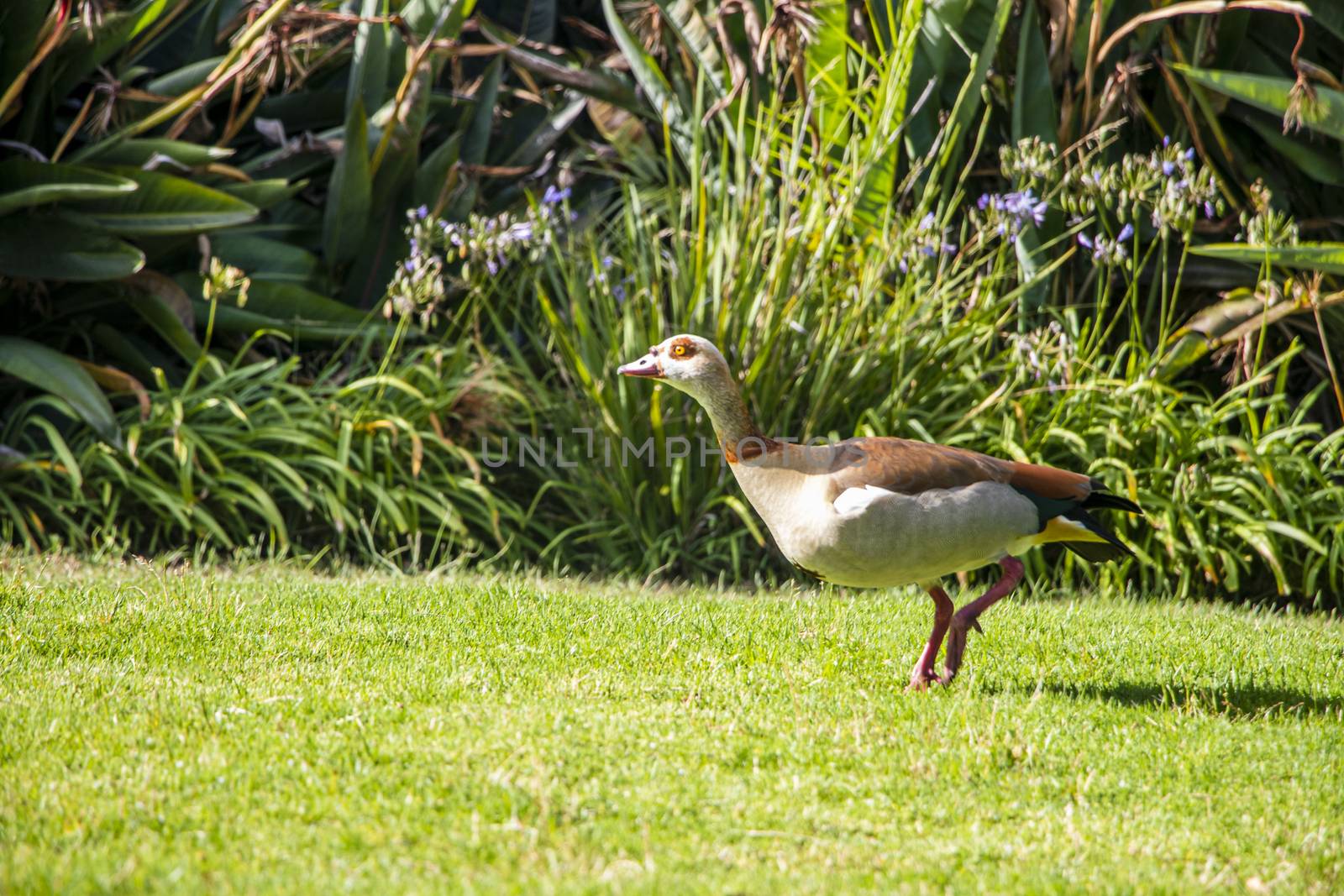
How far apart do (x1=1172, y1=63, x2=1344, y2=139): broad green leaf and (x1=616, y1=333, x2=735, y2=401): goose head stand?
3607 mm

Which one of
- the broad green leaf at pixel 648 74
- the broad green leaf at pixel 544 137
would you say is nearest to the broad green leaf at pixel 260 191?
the broad green leaf at pixel 544 137

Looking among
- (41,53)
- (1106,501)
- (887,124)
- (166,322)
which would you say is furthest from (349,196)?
(1106,501)

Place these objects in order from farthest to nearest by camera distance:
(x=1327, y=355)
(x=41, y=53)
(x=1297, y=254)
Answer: (x=41, y=53) < (x=1327, y=355) < (x=1297, y=254)

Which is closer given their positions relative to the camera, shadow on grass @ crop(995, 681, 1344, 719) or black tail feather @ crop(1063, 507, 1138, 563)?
shadow on grass @ crop(995, 681, 1344, 719)

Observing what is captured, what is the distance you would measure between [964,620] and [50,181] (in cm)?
544

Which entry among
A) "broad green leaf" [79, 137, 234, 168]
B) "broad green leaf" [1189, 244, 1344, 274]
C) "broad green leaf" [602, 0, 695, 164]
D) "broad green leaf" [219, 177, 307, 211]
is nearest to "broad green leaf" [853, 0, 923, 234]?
"broad green leaf" [602, 0, 695, 164]

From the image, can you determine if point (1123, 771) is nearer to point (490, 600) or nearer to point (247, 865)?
point (247, 865)

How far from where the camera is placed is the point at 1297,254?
657 cm

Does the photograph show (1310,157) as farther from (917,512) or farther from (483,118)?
(483,118)

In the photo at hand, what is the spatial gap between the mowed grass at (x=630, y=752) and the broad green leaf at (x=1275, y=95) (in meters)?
3.03

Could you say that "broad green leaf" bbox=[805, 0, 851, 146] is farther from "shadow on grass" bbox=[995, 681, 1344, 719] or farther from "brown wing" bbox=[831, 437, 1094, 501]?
"shadow on grass" bbox=[995, 681, 1344, 719]

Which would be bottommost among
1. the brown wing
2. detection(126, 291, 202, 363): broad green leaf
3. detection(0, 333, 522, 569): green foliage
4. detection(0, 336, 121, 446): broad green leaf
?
detection(0, 333, 522, 569): green foliage

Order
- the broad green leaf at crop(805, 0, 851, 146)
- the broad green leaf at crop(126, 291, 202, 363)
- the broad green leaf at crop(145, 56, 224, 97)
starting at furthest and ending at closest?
1. the broad green leaf at crop(145, 56, 224, 97)
2. the broad green leaf at crop(805, 0, 851, 146)
3. the broad green leaf at crop(126, 291, 202, 363)

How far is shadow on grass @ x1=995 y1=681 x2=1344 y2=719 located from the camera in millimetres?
4305
